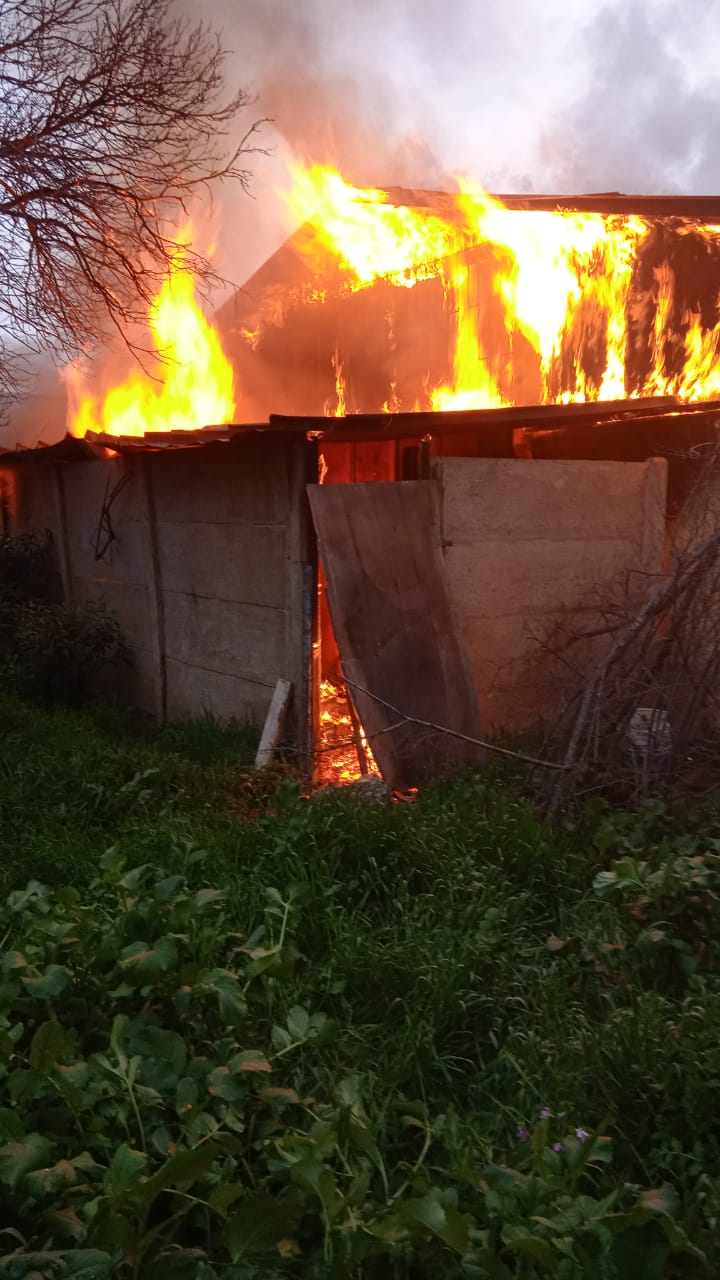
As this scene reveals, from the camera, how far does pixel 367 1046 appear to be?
298 cm

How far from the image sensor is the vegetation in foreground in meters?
1.88

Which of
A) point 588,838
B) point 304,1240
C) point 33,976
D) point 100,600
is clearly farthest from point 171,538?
point 304,1240

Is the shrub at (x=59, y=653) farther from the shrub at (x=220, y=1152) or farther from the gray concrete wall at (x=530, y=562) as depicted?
the shrub at (x=220, y=1152)

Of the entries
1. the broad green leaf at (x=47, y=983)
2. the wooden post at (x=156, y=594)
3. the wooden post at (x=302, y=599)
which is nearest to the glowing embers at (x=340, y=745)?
the wooden post at (x=302, y=599)

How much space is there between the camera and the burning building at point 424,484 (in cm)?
590

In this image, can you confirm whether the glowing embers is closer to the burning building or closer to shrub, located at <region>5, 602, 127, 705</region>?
the burning building

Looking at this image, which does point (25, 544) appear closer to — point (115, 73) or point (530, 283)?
point (115, 73)

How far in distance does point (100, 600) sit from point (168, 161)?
4251 mm

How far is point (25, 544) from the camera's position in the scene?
399 inches

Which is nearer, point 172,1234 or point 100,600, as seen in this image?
point 172,1234

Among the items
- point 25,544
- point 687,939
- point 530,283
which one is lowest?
point 687,939

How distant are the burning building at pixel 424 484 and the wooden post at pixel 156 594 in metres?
0.02

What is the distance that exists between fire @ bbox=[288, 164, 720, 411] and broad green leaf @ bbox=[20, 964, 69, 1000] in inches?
450

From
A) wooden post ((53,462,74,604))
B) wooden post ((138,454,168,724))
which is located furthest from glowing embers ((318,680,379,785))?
wooden post ((53,462,74,604))
